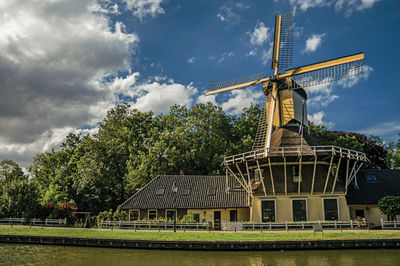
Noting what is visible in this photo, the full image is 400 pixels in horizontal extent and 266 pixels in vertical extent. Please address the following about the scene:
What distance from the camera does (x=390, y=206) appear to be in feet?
65.0

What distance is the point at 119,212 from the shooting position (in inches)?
989

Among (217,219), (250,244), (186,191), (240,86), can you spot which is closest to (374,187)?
(217,219)

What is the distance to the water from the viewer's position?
12.8 m

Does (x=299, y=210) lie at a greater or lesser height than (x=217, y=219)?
greater

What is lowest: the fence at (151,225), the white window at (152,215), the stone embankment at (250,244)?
the stone embankment at (250,244)

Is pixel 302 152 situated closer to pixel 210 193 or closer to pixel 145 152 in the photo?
pixel 210 193

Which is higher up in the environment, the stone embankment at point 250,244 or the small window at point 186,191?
the small window at point 186,191

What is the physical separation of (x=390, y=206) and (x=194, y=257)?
13.3 m

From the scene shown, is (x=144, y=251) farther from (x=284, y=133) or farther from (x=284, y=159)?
(x=284, y=133)

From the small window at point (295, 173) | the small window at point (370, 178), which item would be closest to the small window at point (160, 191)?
the small window at point (295, 173)

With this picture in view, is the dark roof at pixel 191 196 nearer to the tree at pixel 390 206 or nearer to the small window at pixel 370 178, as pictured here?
the tree at pixel 390 206

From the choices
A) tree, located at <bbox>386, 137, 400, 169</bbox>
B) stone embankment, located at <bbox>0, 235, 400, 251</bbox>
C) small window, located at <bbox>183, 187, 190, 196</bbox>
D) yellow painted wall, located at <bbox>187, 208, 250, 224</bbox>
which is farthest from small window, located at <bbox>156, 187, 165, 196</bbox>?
tree, located at <bbox>386, 137, 400, 169</bbox>

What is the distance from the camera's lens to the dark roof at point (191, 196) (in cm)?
2423

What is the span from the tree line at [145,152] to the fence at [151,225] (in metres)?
7.10
